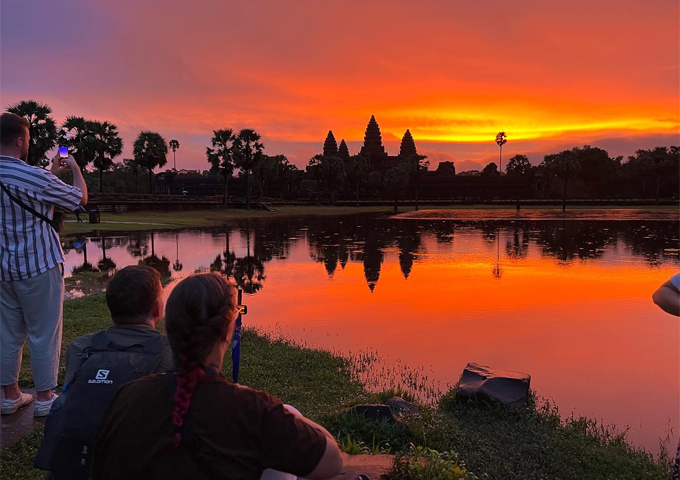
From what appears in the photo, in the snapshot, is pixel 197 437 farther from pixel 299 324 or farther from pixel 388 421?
pixel 299 324

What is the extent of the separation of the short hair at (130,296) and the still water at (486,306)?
9.66ft

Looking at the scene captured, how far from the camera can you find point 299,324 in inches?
348

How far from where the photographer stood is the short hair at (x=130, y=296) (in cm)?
238

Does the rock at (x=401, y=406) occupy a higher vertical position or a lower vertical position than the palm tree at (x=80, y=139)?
lower

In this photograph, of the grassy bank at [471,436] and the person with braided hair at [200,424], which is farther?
the grassy bank at [471,436]

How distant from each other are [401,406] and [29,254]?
3408 millimetres

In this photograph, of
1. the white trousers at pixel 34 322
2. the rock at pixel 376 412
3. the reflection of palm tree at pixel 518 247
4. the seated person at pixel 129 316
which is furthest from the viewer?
the reflection of palm tree at pixel 518 247

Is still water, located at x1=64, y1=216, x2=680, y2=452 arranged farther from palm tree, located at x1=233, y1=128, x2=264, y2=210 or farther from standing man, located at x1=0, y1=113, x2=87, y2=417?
palm tree, located at x1=233, y1=128, x2=264, y2=210

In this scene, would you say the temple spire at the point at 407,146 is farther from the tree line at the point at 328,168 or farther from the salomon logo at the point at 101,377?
the salomon logo at the point at 101,377

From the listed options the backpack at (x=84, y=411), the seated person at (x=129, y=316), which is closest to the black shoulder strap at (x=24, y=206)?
the seated person at (x=129, y=316)

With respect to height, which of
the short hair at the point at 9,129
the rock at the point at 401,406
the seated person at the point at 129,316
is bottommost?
the rock at the point at 401,406

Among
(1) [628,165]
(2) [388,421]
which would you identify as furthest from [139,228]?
(1) [628,165]

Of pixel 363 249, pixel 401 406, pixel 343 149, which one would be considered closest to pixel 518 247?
pixel 363 249

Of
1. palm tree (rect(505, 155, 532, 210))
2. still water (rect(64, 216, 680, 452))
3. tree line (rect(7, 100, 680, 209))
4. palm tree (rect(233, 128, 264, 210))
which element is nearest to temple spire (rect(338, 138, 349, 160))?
tree line (rect(7, 100, 680, 209))
